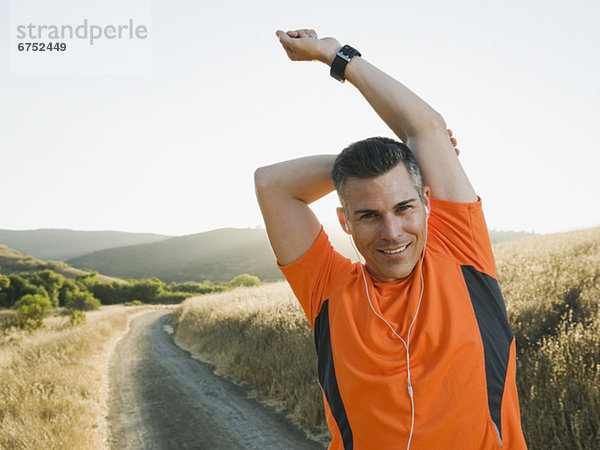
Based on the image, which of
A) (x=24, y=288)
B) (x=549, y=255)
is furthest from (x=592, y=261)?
(x=24, y=288)

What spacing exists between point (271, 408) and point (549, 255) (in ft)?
21.6

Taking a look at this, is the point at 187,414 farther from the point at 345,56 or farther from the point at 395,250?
the point at 345,56

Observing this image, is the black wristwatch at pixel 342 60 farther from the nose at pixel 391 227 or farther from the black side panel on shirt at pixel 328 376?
the black side panel on shirt at pixel 328 376

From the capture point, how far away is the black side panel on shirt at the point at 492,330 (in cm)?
170

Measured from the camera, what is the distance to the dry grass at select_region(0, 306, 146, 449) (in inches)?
230

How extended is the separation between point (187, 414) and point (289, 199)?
21.3 ft

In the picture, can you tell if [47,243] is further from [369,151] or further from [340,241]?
[369,151]

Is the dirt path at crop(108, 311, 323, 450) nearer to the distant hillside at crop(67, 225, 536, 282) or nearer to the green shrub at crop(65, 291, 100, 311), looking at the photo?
the green shrub at crop(65, 291, 100, 311)

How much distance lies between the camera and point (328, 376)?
6.31 ft

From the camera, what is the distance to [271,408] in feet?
23.9

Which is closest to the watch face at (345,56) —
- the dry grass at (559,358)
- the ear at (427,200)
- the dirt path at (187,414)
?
the ear at (427,200)

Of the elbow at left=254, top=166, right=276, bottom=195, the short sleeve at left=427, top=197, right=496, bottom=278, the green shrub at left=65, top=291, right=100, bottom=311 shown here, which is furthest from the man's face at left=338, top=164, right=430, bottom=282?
the green shrub at left=65, top=291, right=100, bottom=311

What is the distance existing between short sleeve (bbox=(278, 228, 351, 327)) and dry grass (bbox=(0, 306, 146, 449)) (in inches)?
206

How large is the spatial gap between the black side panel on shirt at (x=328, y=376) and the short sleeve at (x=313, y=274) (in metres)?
0.08
